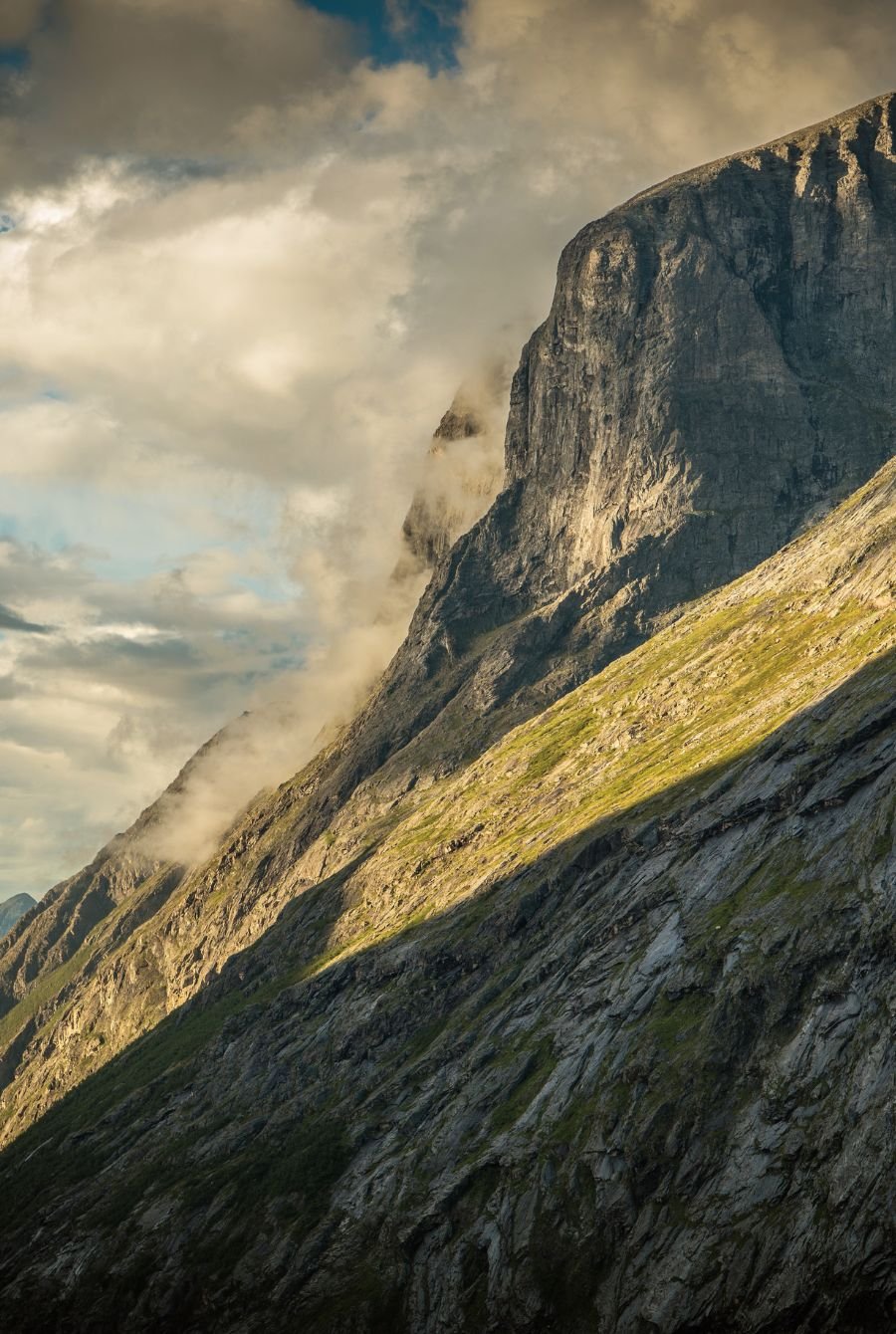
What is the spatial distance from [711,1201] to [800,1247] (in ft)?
50.6

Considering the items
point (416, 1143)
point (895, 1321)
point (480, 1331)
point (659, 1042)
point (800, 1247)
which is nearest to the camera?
point (895, 1321)

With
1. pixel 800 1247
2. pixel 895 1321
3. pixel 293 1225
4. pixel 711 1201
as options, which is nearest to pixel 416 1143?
pixel 293 1225

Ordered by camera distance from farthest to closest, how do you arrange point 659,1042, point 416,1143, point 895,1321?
point 416,1143 → point 659,1042 → point 895,1321

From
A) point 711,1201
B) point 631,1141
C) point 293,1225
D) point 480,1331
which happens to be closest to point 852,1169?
point 711,1201

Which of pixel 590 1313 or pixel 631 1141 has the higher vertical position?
pixel 631 1141

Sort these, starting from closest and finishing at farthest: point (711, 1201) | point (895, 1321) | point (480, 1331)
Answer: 1. point (895, 1321)
2. point (711, 1201)
3. point (480, 1331)

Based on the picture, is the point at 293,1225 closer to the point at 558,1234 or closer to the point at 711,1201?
the point at 558,1234

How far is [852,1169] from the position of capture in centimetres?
12562

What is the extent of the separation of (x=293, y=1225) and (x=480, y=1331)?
54.3 meters

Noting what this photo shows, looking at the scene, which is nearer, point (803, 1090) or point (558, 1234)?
point (803, 1090)

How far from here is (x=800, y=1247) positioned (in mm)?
123438

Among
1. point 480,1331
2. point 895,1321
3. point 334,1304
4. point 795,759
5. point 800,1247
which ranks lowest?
point 895,1321

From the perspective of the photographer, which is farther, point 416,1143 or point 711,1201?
point 416,1143

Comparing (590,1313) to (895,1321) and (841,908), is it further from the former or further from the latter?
(841,908)
